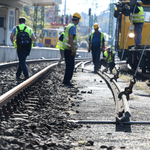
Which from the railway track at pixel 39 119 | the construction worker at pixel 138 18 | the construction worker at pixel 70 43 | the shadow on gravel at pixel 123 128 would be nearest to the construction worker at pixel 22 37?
the construction worker at pixel 70 43

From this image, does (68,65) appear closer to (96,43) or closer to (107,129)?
(96,43)

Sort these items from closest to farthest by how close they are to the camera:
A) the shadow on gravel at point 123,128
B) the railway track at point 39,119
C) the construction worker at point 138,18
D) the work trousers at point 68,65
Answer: the railway track at point 39,119
the shadow on gravel at point 123,128
the work trousers at point 68,65
the construction worker at point 138,18

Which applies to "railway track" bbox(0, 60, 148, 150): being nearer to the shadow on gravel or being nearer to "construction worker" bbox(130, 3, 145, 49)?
the shadow on gravel

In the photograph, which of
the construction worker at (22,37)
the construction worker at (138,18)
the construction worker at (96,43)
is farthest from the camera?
the construction worker at (96,43)

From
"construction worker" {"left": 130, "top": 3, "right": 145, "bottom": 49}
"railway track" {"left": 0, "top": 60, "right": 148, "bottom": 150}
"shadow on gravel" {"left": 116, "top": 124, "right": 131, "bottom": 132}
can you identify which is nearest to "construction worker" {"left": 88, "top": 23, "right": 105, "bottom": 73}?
"construction worker" {"left": 130, "top": 3, "right": 145, "bottom": 49}

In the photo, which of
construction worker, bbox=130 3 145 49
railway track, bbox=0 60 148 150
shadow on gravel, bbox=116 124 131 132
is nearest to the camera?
railway track, bbox=0 60 148 150

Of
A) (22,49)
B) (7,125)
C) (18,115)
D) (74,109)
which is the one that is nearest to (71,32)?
(22,49)

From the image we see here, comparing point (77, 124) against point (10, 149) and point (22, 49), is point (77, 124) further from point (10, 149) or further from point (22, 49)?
point (22, 49)

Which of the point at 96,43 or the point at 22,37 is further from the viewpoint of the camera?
the point at 96,43

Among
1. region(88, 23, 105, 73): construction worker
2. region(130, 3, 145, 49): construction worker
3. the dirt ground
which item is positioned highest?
region(130, 3, 145, 49): construction worker

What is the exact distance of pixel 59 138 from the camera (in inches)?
138

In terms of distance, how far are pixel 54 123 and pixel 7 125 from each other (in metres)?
0.57

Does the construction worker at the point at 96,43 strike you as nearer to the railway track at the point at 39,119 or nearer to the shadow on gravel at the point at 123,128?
the railway track at the point at 39,119

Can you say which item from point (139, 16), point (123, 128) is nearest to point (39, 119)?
point (123, 128)
